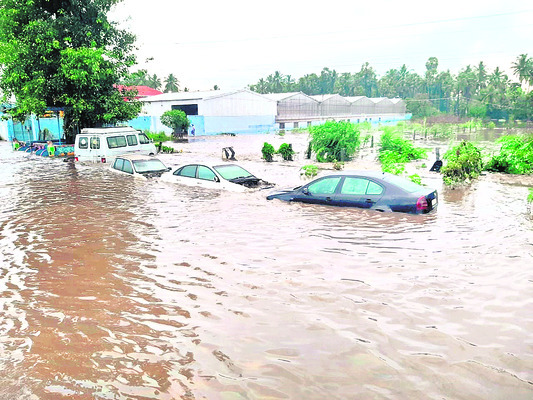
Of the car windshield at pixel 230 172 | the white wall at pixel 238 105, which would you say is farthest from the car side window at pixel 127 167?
the white wall at pixel 238 105

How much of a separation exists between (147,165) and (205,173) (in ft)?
12.7

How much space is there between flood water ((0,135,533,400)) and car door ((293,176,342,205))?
286 mm

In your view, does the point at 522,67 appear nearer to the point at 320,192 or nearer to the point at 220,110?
the point at 220,110

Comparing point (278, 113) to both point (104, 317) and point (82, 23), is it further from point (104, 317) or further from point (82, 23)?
point (104, 317)

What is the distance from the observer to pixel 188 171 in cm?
1445

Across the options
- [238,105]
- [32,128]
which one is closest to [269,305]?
[32,128]

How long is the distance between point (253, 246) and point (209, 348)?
3601mm

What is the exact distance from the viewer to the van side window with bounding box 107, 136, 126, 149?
20.7 metres

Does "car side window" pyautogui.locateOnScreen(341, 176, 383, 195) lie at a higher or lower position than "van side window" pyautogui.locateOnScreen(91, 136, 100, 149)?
lower

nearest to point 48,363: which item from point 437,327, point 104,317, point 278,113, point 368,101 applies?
point 104,317

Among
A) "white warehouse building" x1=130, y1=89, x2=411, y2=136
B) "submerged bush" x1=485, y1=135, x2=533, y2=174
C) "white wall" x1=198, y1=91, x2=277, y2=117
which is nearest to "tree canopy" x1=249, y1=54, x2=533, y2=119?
"white warehouse building" x1=130, y1=89, x2=411, y2=136

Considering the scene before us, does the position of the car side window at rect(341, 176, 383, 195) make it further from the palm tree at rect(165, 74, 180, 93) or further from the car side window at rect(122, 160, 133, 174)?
the palm tree at rect(165, 74, 180, 93)

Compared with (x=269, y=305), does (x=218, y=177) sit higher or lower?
higher

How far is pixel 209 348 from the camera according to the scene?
4.56 meters
